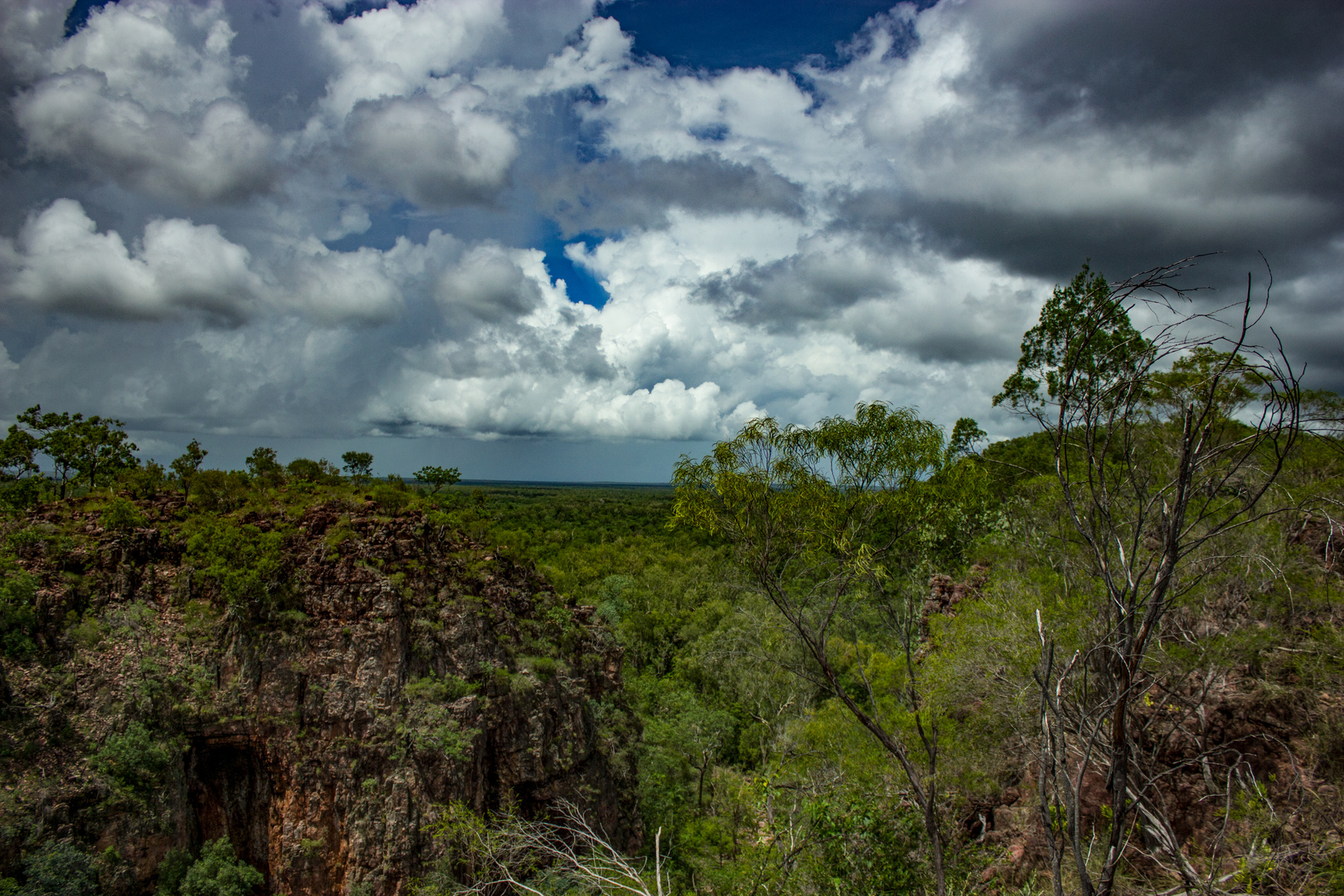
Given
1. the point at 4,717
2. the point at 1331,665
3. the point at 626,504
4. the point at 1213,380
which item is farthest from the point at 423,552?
the point at 626,504

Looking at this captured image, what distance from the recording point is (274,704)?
16719 millimetres

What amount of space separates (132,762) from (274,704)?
2922 millimetres

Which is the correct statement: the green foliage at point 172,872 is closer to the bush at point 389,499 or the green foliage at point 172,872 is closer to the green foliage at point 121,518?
the green foliage at point 121,518

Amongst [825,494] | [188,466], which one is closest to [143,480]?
[188,466]

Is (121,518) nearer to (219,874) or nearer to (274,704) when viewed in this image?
(274,704)

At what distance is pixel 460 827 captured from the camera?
16250 millimetres

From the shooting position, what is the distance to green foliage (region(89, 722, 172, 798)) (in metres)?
14.6

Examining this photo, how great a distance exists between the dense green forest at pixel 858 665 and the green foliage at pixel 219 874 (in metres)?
0.06

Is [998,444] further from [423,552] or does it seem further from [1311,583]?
[423,552]

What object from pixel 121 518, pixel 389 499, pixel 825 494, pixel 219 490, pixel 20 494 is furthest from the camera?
pixel 389 499

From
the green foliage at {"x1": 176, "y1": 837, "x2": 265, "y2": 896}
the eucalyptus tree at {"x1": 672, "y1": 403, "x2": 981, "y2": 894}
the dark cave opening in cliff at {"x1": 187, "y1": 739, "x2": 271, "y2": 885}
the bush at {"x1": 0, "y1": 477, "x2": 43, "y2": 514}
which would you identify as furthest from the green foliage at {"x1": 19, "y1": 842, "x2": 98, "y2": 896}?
the eucalyptus tree at {"x1": 672, "y1": 403, "x2": 981, "y2": 894}

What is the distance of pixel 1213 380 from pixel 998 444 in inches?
1725

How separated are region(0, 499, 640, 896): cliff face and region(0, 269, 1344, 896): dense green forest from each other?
105 mm

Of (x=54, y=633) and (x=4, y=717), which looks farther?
(x=54, y=633)
